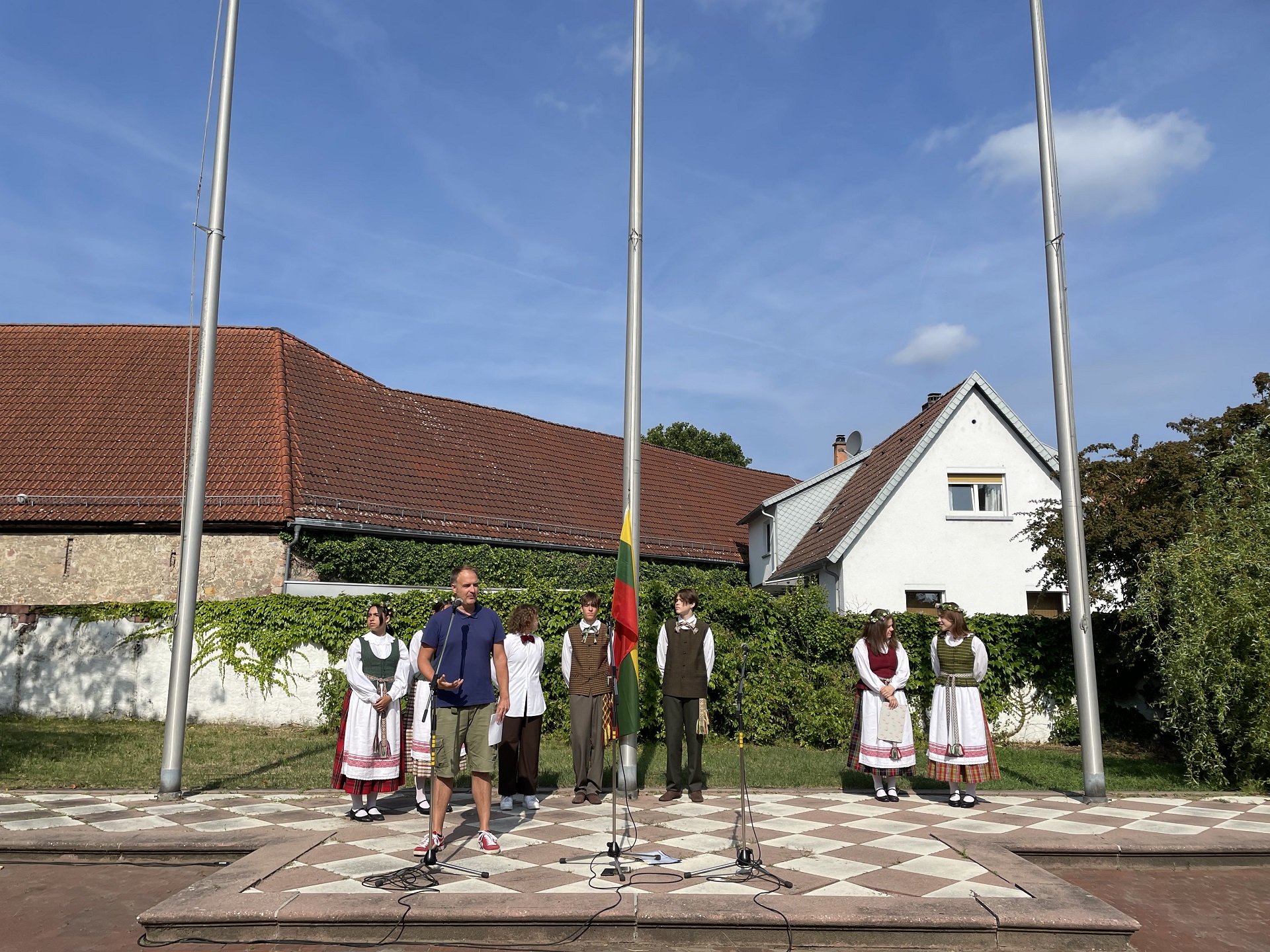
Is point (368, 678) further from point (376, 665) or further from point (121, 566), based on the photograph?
point (121, 566)

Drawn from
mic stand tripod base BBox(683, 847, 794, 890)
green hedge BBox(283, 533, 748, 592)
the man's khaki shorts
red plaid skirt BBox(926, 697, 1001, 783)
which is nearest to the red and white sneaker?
the man's khaki shorts

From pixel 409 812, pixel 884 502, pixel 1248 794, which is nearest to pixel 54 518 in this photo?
pixel 409 812

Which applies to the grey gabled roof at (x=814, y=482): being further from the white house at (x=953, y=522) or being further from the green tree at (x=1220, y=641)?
the green tree at (x=1220, y=641)

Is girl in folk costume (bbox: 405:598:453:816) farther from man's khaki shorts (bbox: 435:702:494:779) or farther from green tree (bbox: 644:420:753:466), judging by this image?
green tree (bbox: 644:420:753:466)

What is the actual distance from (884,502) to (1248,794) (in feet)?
42.4

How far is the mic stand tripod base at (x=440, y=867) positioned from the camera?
6.48m

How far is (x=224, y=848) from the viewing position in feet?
24.1

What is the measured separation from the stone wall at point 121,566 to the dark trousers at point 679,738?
14.1m

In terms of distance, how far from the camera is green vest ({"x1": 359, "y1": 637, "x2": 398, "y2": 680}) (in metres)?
8.95

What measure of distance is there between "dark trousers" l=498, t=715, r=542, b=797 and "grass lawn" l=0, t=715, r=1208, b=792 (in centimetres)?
131

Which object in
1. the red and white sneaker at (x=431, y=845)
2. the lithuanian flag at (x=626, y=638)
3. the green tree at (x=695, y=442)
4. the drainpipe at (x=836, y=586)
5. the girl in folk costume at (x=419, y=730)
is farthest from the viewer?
the green tree at (x=695, y=442)

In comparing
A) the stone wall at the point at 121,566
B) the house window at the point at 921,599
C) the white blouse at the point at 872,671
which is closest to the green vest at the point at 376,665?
the white blouse at the point at 872,671

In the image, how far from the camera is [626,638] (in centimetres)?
820

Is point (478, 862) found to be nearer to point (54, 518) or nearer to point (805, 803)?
point (805, 803)
